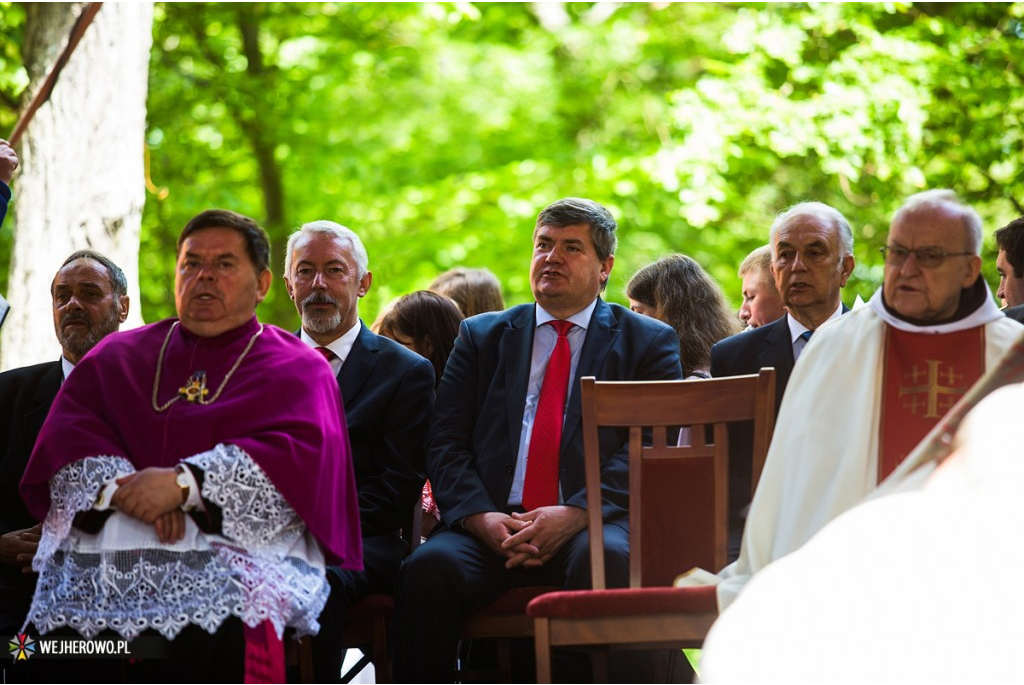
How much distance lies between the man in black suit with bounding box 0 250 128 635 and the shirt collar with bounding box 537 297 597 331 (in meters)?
1.69

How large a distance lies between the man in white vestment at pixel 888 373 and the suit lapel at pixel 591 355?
92cm

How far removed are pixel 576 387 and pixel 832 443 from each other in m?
1.14

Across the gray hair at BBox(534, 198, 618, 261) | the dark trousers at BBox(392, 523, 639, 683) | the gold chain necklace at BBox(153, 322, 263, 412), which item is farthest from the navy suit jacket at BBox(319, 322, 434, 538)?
the gold chain necklace at BBox(153, 322, 263, 412)

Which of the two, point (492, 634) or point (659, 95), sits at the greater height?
point (659, 95)

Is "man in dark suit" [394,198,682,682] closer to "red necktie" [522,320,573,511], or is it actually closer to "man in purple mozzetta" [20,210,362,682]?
"red necktie" [522,320,573,511]

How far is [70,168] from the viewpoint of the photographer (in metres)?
6.46

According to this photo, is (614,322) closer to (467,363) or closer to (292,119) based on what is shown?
(467,363)

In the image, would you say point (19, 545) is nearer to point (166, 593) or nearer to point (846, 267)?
point (166, 593)

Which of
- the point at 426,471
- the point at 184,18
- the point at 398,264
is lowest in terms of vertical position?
the point at 426,471

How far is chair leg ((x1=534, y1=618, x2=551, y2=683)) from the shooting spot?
3.59m

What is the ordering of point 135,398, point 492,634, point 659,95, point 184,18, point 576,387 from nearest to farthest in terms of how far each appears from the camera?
point 135,398, point 492,634, point 576,387, point 184,18, point 659,95

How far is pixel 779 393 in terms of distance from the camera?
4527mm

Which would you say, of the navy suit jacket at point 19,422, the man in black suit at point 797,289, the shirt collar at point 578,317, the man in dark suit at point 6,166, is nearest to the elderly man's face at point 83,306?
the navy suit jacket at point 19,422

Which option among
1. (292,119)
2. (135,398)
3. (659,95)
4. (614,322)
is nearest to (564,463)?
(614,322)
